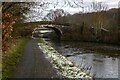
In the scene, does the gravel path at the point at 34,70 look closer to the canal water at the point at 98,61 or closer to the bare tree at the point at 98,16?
the canal water at the point at 98,61

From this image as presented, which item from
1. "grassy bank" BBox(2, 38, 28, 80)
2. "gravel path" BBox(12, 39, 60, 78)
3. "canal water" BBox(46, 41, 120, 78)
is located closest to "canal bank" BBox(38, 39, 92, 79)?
"gravel path" BBox(12, 39, 60, 78)

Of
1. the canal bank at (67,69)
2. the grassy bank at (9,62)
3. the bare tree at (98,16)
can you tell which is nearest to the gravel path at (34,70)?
the grassy bank at (9,62)

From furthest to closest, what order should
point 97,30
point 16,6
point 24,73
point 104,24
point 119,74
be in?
point 104,24
point 97,30
point 119,74
point 16,6
point 24,73

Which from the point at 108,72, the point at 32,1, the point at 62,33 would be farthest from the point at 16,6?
the point at 62,33

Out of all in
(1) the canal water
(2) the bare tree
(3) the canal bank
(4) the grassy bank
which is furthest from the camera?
(2) the bare tree

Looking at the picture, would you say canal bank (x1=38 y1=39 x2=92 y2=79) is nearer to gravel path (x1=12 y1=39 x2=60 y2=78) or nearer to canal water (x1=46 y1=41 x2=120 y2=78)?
gravel path (x1=12 y1=39 x2=60 y2=78)

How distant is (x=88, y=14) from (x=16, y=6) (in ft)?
205

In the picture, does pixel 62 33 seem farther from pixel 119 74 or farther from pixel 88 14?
pixel 119 74

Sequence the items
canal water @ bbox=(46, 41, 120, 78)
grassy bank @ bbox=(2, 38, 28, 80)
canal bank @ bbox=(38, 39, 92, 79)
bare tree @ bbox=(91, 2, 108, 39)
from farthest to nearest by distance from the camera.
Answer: bare tree @ bbox=(91, 2, 108, 39), canal water @ bbox=(46, 41, 120, 78), canal bank @ bbox=(38, 39, 92, 79), grassy bank @ bbox=(2, 38, 28, 80)

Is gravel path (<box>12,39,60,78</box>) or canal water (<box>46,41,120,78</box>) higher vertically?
gravel path (<box>12,39,60,78</box>)

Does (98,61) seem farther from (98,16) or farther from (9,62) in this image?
(98,16)

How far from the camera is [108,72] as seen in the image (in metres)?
18.1

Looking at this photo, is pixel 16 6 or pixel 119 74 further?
pixel 119 74

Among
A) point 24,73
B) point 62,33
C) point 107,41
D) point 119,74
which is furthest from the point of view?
point 62,33
